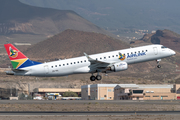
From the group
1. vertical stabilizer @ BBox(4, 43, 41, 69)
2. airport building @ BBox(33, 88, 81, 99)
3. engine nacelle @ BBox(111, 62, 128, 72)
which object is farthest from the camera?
airport building @ BBox(33, 88, 81, 99)

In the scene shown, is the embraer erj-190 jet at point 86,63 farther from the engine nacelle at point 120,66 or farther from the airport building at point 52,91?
the airport building at point 52,91

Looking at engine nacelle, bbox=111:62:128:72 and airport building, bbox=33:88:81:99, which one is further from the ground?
engine nacelle, bbox=111:62:128:72

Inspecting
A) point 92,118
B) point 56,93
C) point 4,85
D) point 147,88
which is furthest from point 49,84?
point 92,118

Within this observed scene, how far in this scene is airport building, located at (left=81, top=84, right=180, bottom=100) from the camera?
121431mm

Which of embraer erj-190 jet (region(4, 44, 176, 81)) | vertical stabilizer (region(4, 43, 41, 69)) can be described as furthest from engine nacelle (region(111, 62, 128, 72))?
vertical stabilizer (region(4, 43, 41, 69))

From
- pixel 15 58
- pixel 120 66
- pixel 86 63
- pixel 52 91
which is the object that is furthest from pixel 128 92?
pixel 15 58

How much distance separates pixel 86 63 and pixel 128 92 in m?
57.8

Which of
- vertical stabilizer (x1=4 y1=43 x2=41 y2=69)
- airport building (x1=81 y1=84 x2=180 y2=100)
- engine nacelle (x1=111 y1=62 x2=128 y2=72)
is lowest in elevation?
airport building (x1=81 y1=84 x2=180 y2=100)

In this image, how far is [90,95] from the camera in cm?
13988

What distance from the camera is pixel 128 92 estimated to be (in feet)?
403

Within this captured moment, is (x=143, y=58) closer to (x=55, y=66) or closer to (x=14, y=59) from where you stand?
(x=55, y=66)

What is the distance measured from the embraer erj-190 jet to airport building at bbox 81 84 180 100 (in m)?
52.6

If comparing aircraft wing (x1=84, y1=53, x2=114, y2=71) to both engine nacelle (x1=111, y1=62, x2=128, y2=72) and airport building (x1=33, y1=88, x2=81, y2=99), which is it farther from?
airport building (x1=33, y1=88, x2=81, y2=99)

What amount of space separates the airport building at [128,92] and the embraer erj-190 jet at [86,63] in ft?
172
